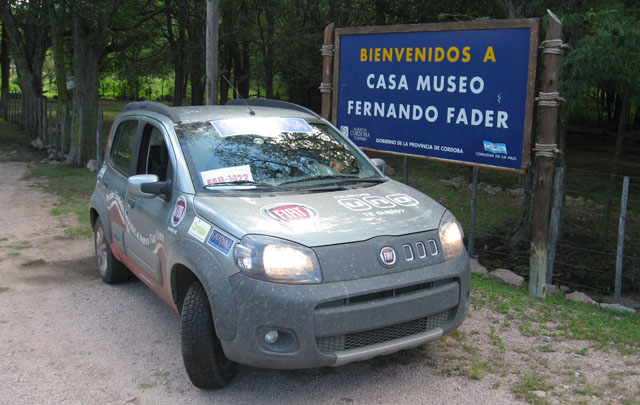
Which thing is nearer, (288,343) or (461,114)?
(288,343)

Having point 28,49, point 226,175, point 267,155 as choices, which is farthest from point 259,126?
point 28,49

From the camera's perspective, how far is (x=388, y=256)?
3.78m

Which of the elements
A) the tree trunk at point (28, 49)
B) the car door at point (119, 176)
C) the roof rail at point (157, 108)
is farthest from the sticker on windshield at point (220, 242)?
the tree trunk at point (28, 49)

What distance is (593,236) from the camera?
34.0ft

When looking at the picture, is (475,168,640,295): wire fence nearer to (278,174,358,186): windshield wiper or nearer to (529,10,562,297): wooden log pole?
(529,10,562,297): wooden log pole

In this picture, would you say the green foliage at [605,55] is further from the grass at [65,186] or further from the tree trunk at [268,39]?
the tree trunk at [268,39]

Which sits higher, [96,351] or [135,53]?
[135,53]

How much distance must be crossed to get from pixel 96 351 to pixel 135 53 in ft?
79.0

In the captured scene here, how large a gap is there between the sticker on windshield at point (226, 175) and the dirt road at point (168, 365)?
134 centimetres

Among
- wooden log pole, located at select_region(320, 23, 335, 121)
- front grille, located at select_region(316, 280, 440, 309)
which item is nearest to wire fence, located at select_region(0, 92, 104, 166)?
wooden log pole, located at select_region(320, 23, 335, 121)

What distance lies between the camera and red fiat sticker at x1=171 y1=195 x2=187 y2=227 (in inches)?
168

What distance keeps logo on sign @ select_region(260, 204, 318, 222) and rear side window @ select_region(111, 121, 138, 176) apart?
202 cm

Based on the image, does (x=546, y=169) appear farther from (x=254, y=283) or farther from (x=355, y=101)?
(x=254, y=283)

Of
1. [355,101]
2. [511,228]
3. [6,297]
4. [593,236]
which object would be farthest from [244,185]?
[593,236]
